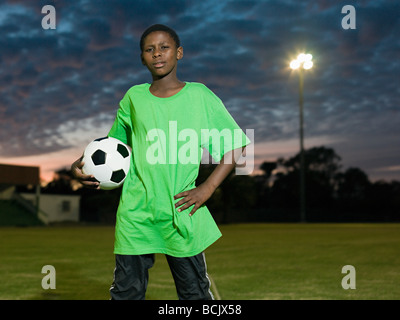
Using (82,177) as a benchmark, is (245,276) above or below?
below

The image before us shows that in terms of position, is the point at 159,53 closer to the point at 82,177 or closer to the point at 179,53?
the point at 179,53

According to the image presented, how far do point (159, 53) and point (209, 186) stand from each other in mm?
843

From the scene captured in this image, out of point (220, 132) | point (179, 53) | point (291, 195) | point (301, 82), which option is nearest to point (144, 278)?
point (220, 132)

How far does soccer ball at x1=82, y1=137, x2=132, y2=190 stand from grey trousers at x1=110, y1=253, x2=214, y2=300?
0.57 m

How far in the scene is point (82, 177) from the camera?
3.01 metres

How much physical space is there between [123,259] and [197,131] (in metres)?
0.85

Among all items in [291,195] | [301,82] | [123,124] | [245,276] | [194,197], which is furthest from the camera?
[291,195]

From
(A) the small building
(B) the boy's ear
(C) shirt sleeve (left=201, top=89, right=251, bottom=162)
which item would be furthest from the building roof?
(C) shirt sleeve (left=201, top=89, right=251, bottom=162)

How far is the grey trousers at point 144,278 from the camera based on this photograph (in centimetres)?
266

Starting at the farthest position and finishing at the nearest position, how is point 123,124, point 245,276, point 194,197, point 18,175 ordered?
point 18,175 < point 245,276 < point 123,124 < point 194,197

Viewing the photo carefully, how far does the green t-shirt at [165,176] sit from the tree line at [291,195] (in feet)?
138

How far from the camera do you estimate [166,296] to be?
18.0 ft

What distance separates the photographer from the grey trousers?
266cm
